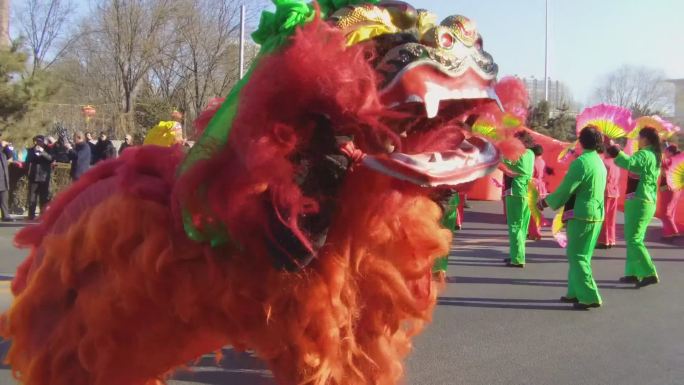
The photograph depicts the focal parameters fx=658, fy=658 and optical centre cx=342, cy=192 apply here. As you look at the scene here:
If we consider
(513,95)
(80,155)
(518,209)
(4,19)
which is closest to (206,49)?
(4,19)

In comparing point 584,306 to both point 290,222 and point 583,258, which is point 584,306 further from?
point 290,222

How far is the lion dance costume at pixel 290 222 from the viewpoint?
164 cm

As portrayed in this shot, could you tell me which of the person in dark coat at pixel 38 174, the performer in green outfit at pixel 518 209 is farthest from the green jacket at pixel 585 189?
the person in dark coat at pixel 38 174

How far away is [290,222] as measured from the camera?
1.65 metres

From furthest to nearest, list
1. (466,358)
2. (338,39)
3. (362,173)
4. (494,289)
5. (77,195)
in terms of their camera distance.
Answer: (494,289), (466,358), (77,195), (362,173), (338,39)

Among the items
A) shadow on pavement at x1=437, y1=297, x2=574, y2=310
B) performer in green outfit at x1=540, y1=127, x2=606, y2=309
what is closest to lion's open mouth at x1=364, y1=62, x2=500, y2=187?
shadow on pavement at x1=437, y1=297, x2=574, y2=310

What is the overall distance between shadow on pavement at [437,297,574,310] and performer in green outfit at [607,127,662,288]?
165cm

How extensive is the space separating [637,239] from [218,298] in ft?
23.3

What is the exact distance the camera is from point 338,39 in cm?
163

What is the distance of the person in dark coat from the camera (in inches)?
476

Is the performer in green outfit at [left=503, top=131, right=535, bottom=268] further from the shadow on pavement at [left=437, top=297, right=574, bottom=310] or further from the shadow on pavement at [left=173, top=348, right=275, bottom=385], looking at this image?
the shadow on pavement at [left=173, top=348, right=275, bottom=385]

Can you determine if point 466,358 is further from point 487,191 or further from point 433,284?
point 487,191

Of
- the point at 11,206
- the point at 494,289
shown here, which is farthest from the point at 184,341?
the point at 11,206

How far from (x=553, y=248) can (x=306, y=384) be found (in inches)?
375
